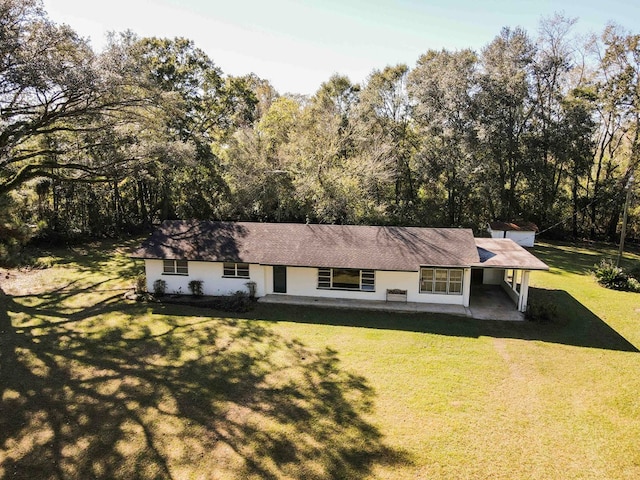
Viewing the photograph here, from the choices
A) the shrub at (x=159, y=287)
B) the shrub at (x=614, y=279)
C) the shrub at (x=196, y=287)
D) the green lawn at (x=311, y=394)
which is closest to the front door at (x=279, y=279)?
the green lawn at (x=311, y=394)

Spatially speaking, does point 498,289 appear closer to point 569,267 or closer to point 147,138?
point 569,267

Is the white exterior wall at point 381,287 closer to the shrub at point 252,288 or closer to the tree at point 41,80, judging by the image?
the shrub at point 252,288

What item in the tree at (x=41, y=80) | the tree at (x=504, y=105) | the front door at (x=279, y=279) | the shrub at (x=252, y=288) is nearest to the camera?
the tree at (x=41, y=80)

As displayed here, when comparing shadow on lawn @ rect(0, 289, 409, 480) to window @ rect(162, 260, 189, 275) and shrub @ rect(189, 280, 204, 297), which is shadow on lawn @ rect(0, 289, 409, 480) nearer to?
shrub @ rect(189, 280, 204, 297)

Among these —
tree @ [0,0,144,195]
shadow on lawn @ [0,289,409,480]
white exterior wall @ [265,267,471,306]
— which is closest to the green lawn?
shadow on lawn @ [0,289,409,480]

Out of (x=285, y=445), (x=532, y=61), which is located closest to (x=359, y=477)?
(x=285, y=445)
